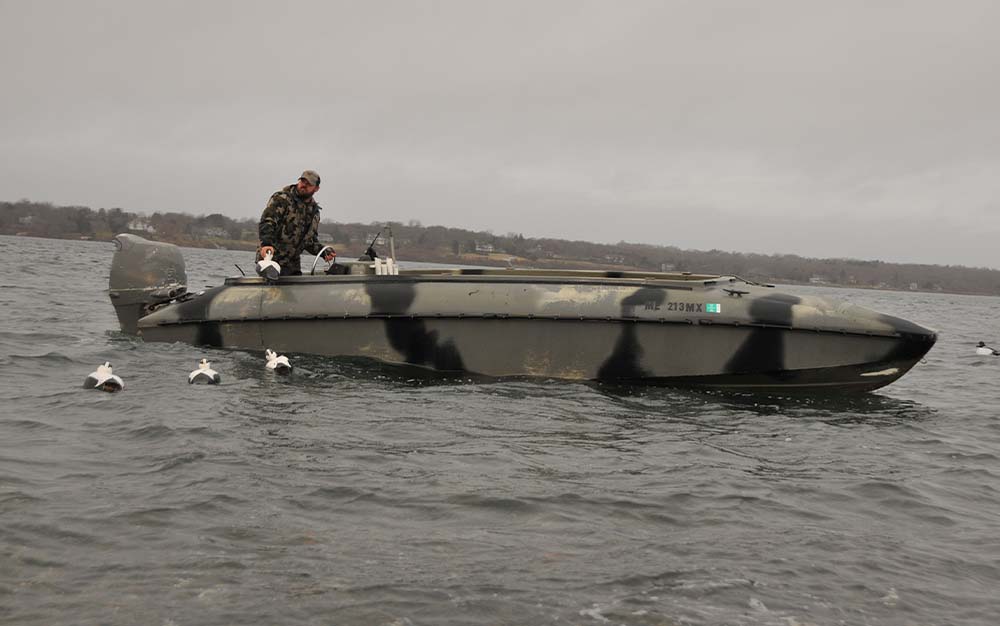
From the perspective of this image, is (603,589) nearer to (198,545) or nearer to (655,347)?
(198,545)

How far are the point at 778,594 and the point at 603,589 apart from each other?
950 mm

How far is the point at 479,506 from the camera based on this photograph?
5.77 m

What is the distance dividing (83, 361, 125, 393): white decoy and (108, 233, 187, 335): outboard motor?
13.2ft

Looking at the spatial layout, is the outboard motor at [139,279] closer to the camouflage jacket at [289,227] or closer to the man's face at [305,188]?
the camouflage jacket at [289,227]

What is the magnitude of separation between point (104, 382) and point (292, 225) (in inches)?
160

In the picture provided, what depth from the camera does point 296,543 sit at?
4961 millimetres

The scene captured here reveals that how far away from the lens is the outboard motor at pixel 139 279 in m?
13.2

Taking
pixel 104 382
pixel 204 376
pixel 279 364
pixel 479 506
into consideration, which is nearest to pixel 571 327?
pixel 279 364

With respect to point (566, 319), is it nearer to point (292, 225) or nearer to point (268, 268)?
point (268, 268)

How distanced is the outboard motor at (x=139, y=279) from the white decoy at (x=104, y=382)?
4.03 meters

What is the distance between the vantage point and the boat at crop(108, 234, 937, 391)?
10.2 meters

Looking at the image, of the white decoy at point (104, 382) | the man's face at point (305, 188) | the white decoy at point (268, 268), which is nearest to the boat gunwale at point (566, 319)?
the white decoy at point (268, 268)

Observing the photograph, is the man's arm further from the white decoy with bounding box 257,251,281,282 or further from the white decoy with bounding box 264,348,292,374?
the white decoy with bounding box 264,348,292,374

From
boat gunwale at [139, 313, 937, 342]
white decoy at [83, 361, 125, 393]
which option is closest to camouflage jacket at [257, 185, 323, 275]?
boat gunwale at [139, 313, 937, 342]
